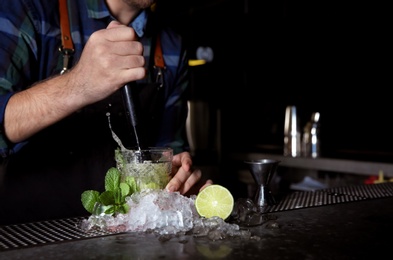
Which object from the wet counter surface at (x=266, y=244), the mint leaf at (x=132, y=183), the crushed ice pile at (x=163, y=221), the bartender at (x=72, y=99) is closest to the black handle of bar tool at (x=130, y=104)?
the bartender at (x=72, y=99)

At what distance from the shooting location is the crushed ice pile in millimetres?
1137

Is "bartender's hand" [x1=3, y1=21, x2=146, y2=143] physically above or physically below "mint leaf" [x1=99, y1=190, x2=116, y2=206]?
above

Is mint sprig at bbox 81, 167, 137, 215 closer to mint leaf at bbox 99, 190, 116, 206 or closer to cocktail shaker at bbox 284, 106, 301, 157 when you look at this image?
mint leaf at bbox 99, 190, 116, 206

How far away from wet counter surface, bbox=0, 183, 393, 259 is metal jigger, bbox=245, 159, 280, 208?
28 cm

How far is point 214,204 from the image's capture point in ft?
4.16

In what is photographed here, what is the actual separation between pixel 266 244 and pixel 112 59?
66 centimetres

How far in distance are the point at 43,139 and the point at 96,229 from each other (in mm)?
843

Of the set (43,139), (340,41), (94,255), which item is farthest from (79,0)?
(340,41)

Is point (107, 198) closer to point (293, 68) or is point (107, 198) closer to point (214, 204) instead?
point (214, 204)

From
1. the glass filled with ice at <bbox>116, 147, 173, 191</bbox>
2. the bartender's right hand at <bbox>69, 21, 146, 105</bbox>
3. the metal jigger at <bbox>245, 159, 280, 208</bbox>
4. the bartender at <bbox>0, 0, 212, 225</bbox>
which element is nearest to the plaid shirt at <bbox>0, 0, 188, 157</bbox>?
the bartender at <bbox>0, 0, 212, 225</bbox>

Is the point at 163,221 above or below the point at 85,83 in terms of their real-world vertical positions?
below

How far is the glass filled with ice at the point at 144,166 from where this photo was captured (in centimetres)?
135

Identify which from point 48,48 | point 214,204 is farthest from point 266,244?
point 48,48

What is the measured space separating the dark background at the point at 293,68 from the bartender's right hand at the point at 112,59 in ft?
10.8
